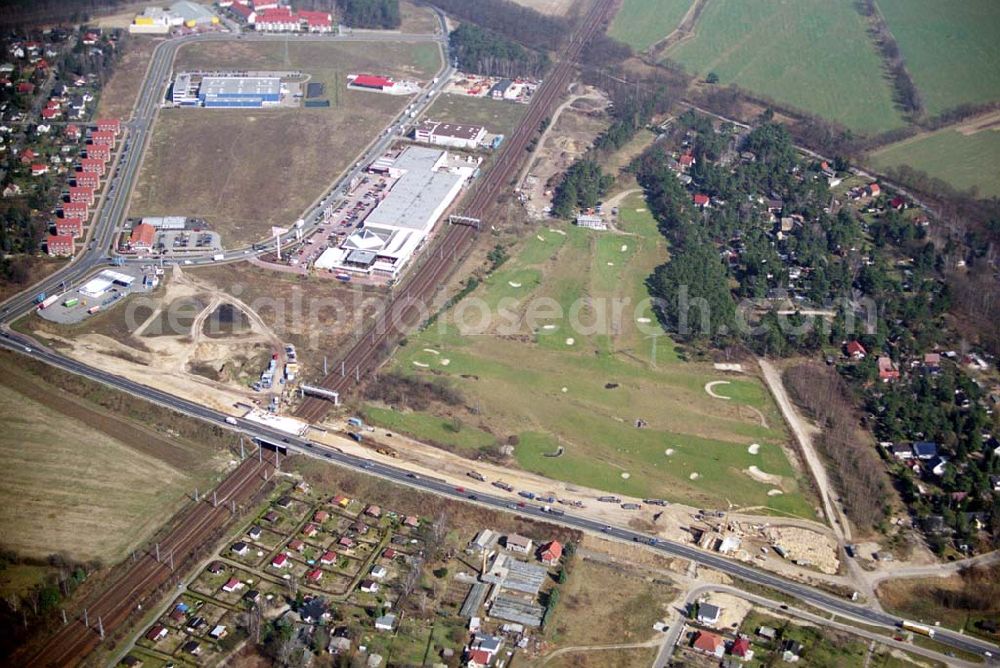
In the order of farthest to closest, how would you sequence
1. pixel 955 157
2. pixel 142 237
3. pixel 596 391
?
1. pixel 955 157
2. pixel 142 237
3. pixel 596 391

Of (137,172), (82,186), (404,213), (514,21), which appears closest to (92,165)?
(82,186)

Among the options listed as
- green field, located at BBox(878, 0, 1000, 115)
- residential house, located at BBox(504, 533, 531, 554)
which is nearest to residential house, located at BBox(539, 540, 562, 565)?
residential house, located at BBox(504, 533, 531, 554)

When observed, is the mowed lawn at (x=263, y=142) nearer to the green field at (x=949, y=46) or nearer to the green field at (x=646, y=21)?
the green field at (x=646, y=21)

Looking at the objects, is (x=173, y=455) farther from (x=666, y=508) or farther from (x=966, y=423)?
(x=966, y=423)

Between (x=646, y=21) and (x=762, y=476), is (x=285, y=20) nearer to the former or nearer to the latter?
(x=646, y=21)

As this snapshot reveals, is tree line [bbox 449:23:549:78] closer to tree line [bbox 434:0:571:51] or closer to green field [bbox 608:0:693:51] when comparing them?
tree line [bbox 434:0:571:51]
